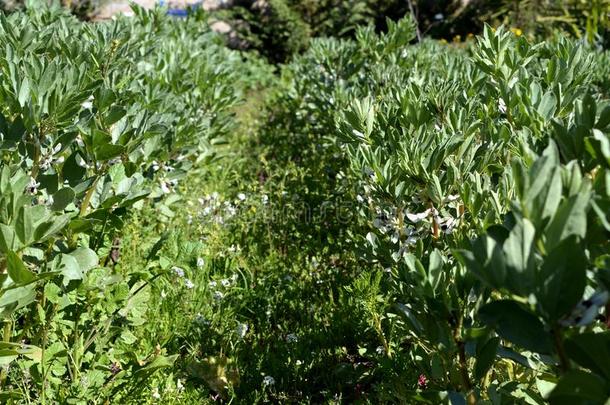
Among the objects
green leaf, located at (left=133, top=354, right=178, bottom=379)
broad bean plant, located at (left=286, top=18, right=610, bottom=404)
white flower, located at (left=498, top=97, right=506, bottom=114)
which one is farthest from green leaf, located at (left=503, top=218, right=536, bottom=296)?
white flower, located at (left=498, top=97, right=506, bottom=114)

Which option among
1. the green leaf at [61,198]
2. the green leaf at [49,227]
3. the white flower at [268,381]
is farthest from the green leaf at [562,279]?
the white flower at [268,381]

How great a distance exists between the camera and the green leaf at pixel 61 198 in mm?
1607

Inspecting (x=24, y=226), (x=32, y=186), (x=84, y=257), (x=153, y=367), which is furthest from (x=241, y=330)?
(x=24, y=226)

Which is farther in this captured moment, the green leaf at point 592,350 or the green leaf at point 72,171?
the green leaf at point 72,171

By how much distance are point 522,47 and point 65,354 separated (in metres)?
2.15

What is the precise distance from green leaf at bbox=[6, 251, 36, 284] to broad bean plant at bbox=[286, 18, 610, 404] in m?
0.83

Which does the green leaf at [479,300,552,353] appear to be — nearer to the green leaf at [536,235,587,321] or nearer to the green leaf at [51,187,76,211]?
the green leaf at [536,235,587,321]

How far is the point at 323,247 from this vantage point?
3611 millimetres

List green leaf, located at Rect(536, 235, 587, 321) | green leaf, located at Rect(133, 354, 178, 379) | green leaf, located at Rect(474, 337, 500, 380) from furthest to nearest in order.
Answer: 1. green leaf, located at Rect(133, 354, 178, 379)
2. green leaf, located at Rect(474, 337, 500, 380)
3. green leaf, located at Rect(536, 235, 587, 321)

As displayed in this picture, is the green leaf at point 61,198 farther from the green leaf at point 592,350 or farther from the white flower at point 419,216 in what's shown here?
the green leaf at point 592,350

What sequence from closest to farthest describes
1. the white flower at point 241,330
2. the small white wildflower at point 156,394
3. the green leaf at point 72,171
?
the green leaf at point 72,171 → the small white wildflower at point 156,394 → the white flower at point 241,330

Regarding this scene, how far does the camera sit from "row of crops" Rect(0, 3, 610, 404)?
37.8 inches

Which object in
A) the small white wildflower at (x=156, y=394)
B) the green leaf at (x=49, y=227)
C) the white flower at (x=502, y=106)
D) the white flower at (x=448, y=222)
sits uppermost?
the green leaf at (x=49, y=227)

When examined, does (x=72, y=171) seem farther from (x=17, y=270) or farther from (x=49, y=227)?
→ (x=17, y=270)
